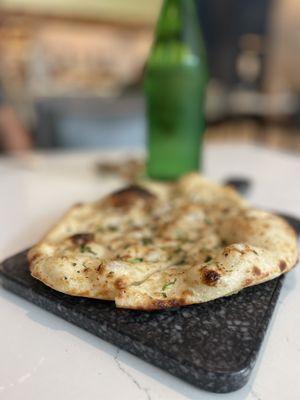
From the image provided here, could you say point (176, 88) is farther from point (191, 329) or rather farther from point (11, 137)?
point (11, 137)

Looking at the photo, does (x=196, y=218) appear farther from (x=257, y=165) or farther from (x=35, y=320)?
(x=257, y=165)

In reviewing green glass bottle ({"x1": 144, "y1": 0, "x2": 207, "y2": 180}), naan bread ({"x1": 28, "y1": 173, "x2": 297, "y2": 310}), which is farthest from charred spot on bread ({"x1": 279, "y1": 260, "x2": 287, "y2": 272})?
green glass bottle ({"x1": 144, "y1": 0, "x2": 207, "y2": 180})

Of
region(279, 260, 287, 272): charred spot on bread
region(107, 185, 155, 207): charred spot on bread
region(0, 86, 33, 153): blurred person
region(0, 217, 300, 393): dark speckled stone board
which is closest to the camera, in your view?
region(0, 217, 300, 393): dark speckled stone board

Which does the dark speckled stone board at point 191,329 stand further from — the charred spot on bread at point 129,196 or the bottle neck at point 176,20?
the bottle neck at point 176,20

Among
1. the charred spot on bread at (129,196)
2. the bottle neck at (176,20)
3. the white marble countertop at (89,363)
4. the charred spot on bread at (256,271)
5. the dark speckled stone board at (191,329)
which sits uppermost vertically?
the bottle neck at (176,20)

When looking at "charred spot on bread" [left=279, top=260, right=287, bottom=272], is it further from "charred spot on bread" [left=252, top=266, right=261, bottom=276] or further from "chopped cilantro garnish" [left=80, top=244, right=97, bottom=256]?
"chopped cilantro garnish" [left=80, top=244, right=97, bottom=256]

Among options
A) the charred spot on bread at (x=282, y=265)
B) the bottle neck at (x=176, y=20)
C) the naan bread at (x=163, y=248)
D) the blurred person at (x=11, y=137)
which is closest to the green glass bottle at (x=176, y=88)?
the bottle neck at (x=176, y=20)
